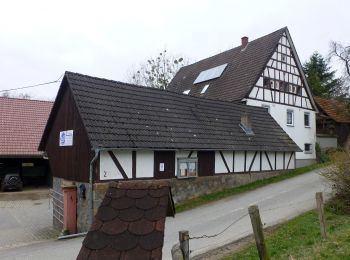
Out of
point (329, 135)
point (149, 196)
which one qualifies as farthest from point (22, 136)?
point (149, 196)

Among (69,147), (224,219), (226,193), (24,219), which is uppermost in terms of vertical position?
(69,147)

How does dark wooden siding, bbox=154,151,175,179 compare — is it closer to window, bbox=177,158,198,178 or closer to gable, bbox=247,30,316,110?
window, bbox=177,158,198,178

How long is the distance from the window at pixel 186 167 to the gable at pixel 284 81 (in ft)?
32.7

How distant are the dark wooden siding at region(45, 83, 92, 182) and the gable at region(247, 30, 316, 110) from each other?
12970 mm

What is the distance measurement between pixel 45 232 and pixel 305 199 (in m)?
9.76

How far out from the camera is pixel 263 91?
2616 cm

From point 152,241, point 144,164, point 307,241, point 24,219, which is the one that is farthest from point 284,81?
point 152,241

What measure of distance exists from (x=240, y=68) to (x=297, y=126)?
5766mm

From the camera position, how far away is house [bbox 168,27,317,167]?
85.5 feet

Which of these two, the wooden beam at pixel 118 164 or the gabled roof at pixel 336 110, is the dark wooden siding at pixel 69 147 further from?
the gabled roof at pixel 336 110

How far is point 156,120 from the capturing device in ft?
54.4

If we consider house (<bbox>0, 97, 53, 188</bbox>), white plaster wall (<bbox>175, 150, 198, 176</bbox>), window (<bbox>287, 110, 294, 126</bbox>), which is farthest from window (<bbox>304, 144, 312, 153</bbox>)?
house (<bbox>0, 97, 53, 188</bbox>)

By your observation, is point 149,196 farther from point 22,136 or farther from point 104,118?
point 22,136

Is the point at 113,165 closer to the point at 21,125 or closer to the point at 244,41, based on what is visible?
the point at 21,125
